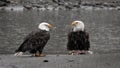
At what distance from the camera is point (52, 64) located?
48.0 ft

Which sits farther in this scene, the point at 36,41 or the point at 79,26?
the point at 79,26

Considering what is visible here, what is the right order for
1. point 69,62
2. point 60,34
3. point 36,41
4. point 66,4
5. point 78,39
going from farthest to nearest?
1. point 66,4
2. point 60,34
3. point 78,39
4. point 36,41
5. point 69,62

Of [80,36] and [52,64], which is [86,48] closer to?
[80,36]

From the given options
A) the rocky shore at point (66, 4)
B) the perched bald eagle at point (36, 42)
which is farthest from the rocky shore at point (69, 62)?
the rocky shore at point (66, 4)

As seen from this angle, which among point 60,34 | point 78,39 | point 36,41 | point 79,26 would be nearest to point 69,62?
point 36,41

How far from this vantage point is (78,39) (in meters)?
19.5

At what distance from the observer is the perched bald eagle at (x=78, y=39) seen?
1927 cm

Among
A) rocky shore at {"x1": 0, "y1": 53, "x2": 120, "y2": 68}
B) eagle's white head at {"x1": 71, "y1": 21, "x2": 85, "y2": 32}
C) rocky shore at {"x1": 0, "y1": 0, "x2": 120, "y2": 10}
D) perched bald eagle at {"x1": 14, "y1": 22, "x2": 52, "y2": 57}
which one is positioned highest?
eagle's white head at {"x1": 71, "y1": 21, "x2": 85, "y2": 32}

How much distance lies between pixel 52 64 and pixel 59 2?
429ft

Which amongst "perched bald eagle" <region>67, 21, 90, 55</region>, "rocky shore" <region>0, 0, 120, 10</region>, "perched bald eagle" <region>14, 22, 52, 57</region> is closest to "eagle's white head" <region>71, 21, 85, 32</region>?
"perched bald eagle" <region>67, 21, 90, 55</region>

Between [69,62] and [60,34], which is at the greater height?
[69,62]

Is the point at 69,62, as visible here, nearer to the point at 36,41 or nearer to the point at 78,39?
the point at 36,41

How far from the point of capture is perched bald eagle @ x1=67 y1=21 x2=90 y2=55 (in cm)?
1927

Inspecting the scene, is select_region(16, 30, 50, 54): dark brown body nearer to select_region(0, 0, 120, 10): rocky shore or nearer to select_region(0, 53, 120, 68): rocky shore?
select_region(0, 53, 120, 68): rocky shore
